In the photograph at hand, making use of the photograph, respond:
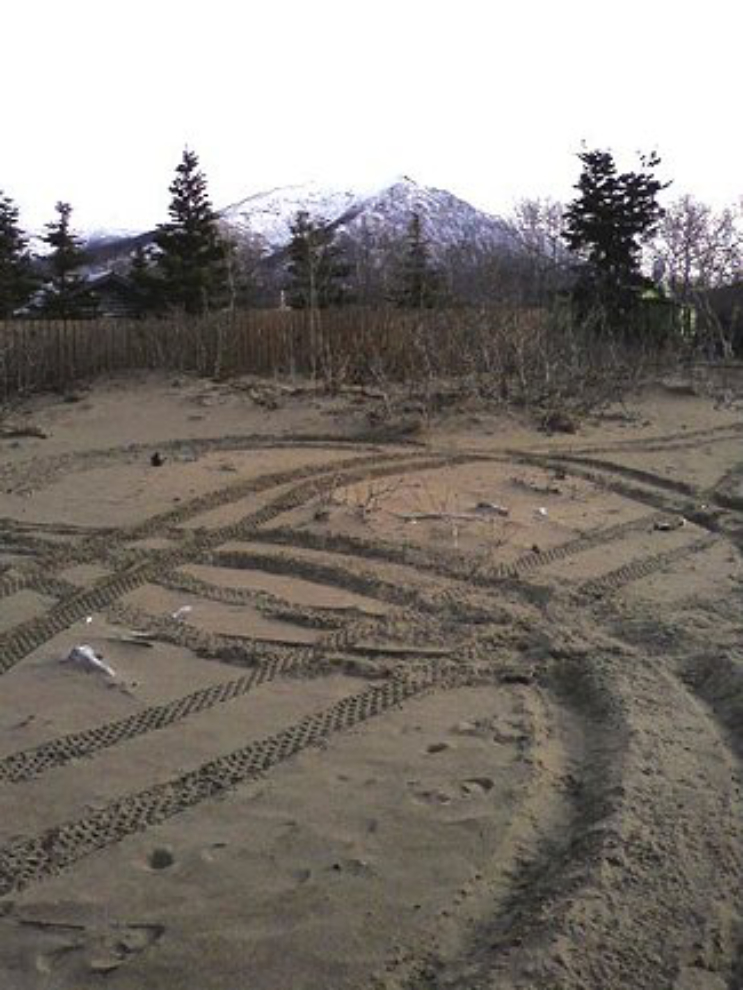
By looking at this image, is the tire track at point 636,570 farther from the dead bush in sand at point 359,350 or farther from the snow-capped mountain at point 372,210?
the snow-capped mountain at point 372,210

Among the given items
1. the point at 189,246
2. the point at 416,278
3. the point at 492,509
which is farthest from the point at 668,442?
the point at 189,246

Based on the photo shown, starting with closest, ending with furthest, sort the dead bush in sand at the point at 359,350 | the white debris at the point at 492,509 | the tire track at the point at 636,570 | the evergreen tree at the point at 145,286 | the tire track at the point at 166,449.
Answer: the tire track at the point at 636,570, the white debris at the point at 492,509, the tire track at the point at 166,449, the dead bush in sand at the point at 359,350, the evergreen tree at the point at 145,286

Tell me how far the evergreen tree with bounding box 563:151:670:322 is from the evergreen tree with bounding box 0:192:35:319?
19338 millimetres

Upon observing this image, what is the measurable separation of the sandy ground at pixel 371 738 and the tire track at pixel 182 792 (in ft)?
0.04

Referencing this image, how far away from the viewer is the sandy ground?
107 inches

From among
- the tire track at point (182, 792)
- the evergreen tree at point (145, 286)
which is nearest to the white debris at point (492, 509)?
the tire track at point (182, 792)

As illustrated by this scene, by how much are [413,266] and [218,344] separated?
17.9m

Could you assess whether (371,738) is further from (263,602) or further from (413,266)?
(413,266)

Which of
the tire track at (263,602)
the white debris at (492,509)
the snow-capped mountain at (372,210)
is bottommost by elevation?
the tire track at (263,602)

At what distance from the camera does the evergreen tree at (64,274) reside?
1420 inches

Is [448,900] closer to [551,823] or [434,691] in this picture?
[551,823]

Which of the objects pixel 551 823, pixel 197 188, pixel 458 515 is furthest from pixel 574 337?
pixel 197 188

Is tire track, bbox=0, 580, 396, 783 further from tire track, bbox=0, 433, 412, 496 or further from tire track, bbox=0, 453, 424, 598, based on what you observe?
tire track, bbox=0, 433, 412, 496

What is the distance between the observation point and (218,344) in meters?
17.5
